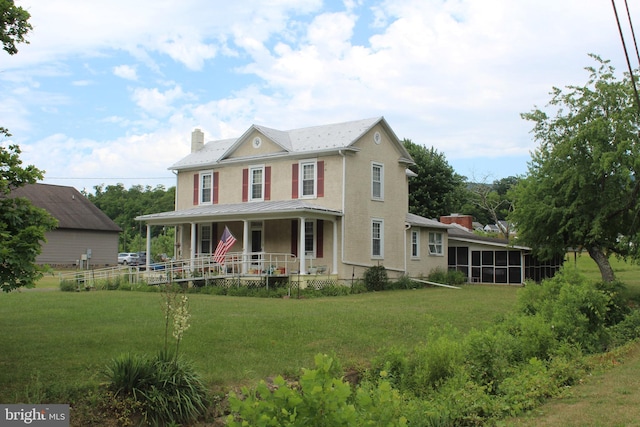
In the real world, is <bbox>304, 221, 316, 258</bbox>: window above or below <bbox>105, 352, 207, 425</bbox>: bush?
above

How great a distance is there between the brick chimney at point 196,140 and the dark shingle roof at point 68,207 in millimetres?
18926

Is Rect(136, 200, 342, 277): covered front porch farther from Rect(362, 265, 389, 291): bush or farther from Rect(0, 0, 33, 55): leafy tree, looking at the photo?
Rect(0, 0, 33, 55): leafy tree

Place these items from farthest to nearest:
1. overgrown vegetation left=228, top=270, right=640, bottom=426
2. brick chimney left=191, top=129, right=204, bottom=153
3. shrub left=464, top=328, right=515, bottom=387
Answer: brick chimney left=191, top=129, right=204, bottom=153 → shrub left=464, top=328, right=515, bottom=387 → overgrown vegetation left=228, top=270, right=640, bottom=426

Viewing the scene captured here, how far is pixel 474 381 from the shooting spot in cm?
927

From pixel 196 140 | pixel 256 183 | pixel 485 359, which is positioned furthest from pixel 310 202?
pixel 485 359

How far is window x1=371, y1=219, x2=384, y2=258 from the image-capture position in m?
27.7

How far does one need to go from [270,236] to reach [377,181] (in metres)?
5.48

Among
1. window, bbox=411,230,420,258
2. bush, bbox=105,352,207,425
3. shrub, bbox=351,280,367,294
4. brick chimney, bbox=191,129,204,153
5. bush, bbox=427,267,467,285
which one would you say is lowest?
bush, bbox=105,352,207,425

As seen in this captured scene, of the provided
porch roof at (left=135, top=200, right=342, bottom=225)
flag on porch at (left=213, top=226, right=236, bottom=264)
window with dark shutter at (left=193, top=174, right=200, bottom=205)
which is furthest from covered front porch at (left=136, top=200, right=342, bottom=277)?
window with dark shutter at (left=193, top=174, right=200, bottom=205)

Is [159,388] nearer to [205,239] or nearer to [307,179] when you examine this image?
[307,179]

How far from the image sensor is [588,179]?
71.1ft

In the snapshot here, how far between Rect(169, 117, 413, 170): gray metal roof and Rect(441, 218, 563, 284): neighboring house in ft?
22.0

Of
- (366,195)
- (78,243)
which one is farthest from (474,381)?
(78,243)

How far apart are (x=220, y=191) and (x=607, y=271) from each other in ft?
57.1
